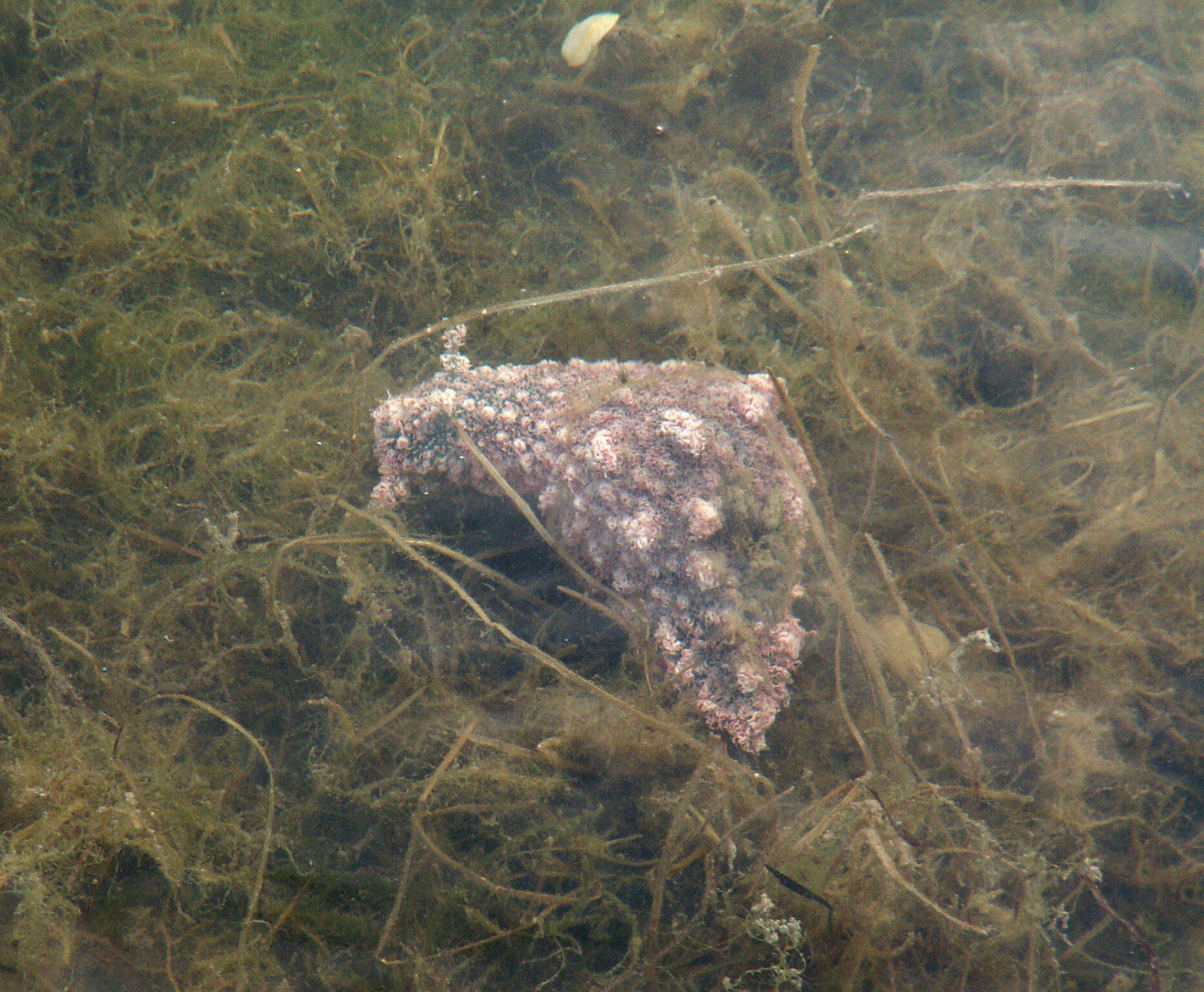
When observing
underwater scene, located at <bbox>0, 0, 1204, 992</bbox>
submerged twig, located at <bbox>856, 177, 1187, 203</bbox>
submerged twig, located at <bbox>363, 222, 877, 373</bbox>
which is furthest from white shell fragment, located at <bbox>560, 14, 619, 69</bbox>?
submerged twig, located at <bbox>856, 177, 1187, 203</bbox>

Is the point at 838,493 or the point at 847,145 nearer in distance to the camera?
the point at 838,493

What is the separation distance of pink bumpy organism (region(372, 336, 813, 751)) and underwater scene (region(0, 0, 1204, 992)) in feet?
0.06

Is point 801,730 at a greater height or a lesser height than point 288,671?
lesser

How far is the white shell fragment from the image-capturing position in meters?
3.45

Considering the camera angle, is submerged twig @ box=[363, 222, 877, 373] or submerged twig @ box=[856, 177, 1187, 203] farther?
submerged twig @ box=[856, 177, 1187, 203]

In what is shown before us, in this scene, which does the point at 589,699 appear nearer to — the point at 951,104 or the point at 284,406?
the point at 284,406

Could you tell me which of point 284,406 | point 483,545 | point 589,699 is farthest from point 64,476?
point 589,699

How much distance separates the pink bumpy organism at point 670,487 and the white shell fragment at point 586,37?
6.18ft

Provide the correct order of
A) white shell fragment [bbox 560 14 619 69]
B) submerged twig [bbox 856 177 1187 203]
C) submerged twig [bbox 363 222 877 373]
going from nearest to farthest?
submerged twig [bbox 363 222 877 373] → submerged twig [bbox 856 177 1187 203] → white shell fragment [bbox 560 14 619 69]

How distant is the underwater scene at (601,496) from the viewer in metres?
2.37

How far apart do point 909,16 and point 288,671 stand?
14.7ft

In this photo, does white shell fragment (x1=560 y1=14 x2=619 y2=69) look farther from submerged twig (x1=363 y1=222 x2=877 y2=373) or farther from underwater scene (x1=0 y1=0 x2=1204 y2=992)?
submerged twig (x1=363 y1=222 x2=877 y2=373)

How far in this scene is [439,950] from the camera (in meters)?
2.33

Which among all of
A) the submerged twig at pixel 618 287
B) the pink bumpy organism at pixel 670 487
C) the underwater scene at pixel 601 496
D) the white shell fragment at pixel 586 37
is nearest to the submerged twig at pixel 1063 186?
the underwater scene at pixel 601 496
